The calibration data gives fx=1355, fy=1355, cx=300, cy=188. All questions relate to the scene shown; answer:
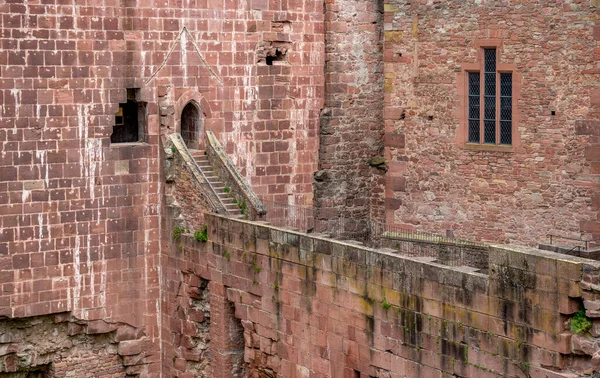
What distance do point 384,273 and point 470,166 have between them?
19.8 feet

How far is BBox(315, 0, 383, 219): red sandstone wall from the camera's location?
24750 millimetres

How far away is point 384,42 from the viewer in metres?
24.5

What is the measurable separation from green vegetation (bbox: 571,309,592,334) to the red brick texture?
3.4 inches

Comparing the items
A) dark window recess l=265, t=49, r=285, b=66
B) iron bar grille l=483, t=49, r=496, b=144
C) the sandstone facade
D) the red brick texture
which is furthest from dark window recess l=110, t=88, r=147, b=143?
iron bar grille l=483, t=49, r=496, b=144

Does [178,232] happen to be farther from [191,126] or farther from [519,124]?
[519,124]

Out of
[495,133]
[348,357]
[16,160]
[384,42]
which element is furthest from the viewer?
[384,42]

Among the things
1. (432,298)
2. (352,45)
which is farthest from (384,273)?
(352,45)

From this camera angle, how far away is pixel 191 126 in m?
23.4

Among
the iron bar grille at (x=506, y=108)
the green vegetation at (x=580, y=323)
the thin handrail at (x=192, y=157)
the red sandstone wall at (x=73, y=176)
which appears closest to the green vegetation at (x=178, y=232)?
the red sandstone wall at (x=73, y=176)

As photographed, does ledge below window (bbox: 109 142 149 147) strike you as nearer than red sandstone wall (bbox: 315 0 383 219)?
Yes

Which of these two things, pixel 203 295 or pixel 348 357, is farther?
pixel 203 295

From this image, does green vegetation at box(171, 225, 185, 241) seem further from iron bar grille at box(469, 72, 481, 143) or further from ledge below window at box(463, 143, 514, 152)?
iron bar grille at box(469, 72, 481, 143)

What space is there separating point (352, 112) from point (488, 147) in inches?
131

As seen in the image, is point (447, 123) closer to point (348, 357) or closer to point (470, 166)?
point (470, 166)
